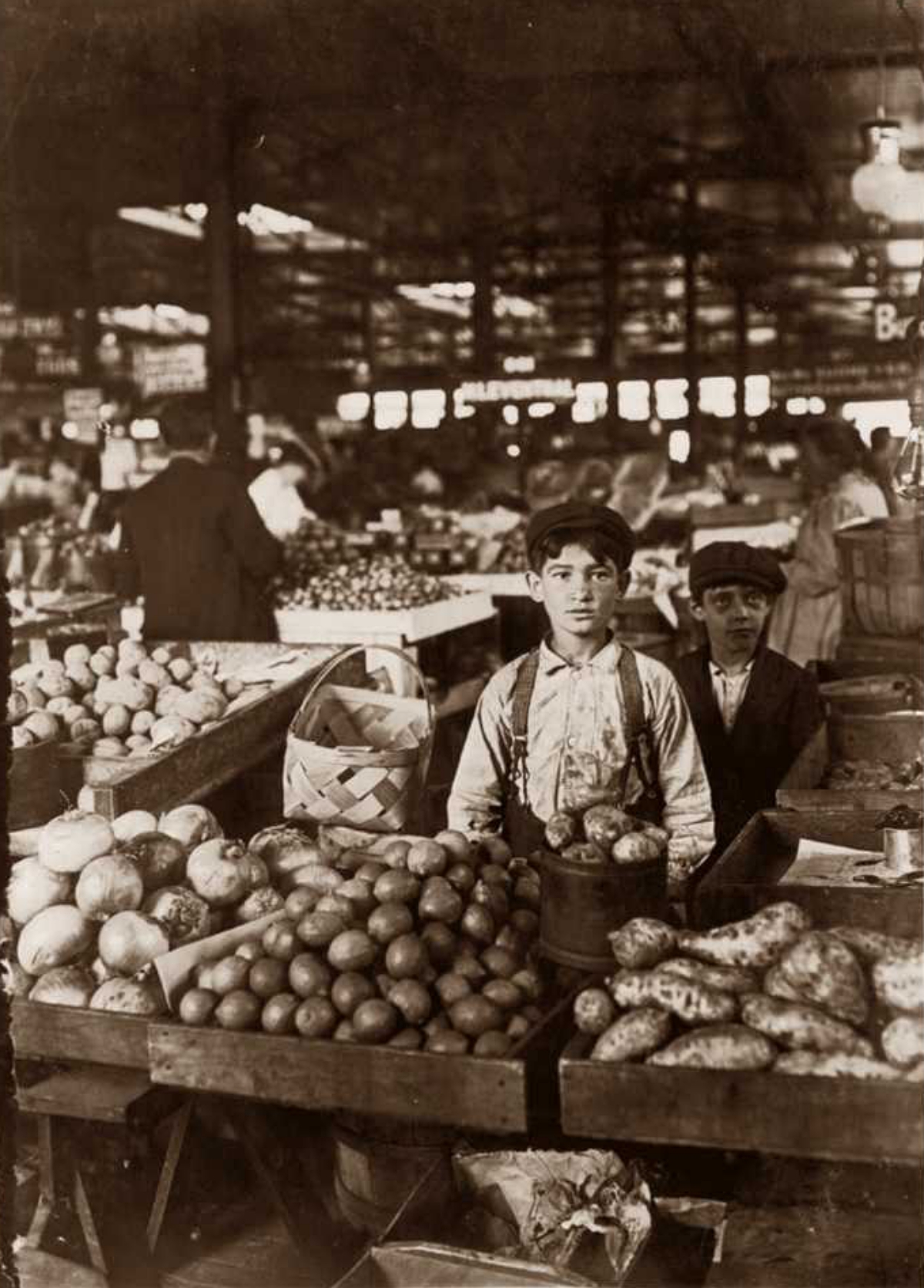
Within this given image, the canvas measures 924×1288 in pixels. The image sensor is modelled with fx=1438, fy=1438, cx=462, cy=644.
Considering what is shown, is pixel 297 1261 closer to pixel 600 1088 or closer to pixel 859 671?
pixel 600 1088

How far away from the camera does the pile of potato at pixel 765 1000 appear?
2.57 metres

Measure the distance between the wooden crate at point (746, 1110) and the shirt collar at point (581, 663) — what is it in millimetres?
1509

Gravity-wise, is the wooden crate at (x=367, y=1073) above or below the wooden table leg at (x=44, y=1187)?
above

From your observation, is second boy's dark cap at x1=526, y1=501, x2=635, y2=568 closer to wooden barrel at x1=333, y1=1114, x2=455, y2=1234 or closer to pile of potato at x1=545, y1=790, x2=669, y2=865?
pile of potato at x1=545, y1=790, x2=669, y2=865

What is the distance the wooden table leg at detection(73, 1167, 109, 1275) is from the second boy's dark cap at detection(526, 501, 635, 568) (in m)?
1.93

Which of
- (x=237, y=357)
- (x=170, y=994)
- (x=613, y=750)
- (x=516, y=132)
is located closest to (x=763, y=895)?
(x=613, y=750)

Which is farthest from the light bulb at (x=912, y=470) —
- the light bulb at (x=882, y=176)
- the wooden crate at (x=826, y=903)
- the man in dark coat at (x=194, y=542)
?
the light bulb at (x=882, y=176)

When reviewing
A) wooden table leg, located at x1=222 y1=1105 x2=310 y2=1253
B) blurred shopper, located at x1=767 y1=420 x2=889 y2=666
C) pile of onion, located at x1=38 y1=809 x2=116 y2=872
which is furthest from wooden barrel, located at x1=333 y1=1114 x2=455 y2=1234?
blurred shopper, located at x1=767 y1=420 x2=889 y2=666

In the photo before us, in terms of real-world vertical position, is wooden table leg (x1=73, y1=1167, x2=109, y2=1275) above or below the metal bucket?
A: below

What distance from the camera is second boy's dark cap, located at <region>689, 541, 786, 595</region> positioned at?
4.74 meters

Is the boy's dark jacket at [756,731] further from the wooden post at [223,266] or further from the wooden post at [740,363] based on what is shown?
the wooden post at [740,363]

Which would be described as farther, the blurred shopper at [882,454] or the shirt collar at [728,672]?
the blurred shopper at [882,454]

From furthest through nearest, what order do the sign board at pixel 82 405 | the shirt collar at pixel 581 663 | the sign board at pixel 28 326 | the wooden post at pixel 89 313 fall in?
the sign board at pixel 28 326, the wooden post at pixel 89 313, the sign board at pixel 82 405, the shirt collar at pixel 581 663

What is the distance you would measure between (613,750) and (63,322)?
1488 centimetres
